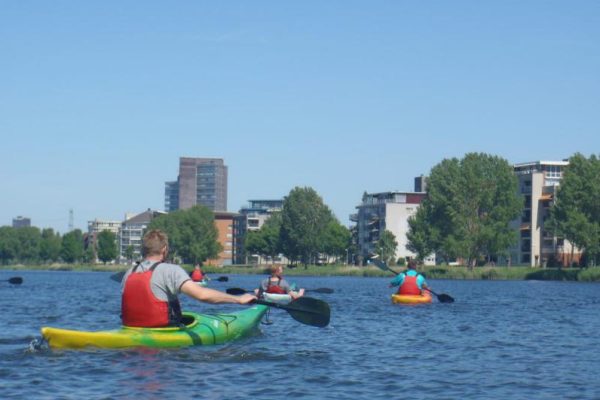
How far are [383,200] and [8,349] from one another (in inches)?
7138

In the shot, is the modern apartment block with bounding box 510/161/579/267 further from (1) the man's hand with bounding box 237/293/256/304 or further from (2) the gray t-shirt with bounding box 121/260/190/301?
(2) the gray t-shirt with bounding box 121/260/190/301

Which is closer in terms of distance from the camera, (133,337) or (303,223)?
(133,337)

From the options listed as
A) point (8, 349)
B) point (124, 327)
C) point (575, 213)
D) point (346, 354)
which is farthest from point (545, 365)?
point (575, 213)

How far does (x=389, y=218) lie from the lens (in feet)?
607

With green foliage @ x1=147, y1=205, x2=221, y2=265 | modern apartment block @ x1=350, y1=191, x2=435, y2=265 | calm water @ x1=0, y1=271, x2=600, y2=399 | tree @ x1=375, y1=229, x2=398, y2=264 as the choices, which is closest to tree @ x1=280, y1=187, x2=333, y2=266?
tree @ x1=375, y1=229, x2=398, y2=264

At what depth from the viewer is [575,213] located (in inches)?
3784

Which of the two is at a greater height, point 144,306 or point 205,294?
point 205,294

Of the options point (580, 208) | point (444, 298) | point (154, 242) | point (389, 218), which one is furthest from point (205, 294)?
point (389, 218)

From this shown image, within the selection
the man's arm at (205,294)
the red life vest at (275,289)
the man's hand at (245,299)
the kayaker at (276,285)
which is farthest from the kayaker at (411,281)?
the man's arm at (205,294)

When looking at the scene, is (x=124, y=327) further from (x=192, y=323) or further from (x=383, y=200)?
→ (x=383, y=200)

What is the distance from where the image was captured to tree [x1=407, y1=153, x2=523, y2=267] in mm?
110312

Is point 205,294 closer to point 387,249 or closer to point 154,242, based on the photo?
point 154,242

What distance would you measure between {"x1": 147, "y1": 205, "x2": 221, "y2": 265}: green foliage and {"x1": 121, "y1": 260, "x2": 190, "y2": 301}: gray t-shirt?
147m

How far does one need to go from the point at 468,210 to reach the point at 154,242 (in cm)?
9838
